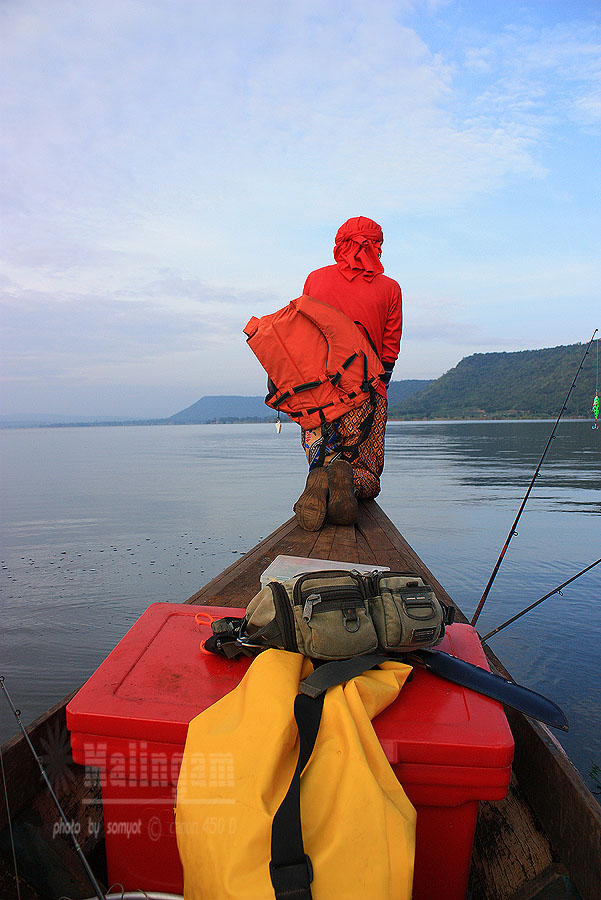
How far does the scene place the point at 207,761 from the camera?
138 centimetres

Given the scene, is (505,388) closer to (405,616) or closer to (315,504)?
(315,504)

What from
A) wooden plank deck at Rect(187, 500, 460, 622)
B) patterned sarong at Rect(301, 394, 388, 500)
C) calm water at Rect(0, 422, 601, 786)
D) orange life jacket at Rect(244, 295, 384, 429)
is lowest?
calm water at Rect(0, 422, 601, 786)

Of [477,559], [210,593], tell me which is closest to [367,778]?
[210,593]

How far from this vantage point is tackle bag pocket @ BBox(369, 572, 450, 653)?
5.67 ft

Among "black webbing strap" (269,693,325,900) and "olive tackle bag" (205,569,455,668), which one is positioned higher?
"olive tackle bag" (205,569,455,668)

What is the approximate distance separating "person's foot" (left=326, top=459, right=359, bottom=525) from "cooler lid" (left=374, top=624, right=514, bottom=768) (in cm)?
299

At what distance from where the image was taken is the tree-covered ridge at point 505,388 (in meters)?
62.2

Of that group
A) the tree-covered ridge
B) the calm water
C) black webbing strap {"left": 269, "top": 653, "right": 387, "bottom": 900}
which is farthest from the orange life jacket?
the tree-covered ridge

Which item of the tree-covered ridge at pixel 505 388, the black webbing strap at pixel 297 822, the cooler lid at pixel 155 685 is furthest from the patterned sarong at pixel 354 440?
the tree-covered ridge at pixel 505 388

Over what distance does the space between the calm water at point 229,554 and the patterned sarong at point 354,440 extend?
4.57 ft

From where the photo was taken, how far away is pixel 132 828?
5.19ft

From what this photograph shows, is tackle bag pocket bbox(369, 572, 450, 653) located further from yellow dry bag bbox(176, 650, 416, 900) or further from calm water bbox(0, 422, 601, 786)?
calm water bbox(0, 422, 601, 786)

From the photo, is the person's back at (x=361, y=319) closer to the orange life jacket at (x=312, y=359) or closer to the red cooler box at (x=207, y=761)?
the orange life jacket at (x=312, y=359)

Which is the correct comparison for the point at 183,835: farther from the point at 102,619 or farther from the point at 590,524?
the point at 590,524
